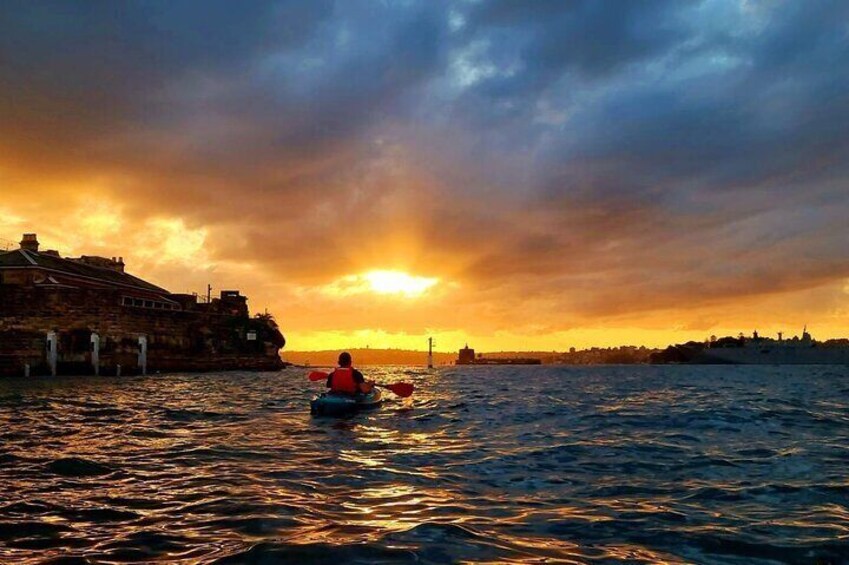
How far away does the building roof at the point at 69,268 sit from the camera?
59656 millimetres

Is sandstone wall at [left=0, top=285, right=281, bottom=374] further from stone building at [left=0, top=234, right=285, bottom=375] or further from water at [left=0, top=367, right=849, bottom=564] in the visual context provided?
water at [left=0, top=367, right=849, bottom=564]

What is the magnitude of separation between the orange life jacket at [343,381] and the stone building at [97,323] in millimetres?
43432

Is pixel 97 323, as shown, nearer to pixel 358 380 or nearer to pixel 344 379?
pixel 358 380

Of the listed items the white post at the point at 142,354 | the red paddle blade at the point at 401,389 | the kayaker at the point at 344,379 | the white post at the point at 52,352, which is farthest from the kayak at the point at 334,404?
the white post at the point at 142,354

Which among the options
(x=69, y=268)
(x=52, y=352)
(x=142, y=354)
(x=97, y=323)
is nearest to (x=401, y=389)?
(x=52, y=352)

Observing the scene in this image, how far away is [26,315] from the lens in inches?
2088

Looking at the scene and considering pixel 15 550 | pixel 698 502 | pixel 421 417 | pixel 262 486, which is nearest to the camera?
pixel 15 550

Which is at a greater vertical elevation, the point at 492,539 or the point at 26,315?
the point at 26,315

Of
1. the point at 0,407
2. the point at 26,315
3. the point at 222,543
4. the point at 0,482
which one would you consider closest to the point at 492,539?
the point at 222,543

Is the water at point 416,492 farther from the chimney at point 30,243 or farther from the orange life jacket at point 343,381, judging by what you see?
the chimney at point 30,243

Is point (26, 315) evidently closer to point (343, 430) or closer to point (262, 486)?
point (343, 430)

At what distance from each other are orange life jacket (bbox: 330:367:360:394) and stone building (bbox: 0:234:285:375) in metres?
43.4

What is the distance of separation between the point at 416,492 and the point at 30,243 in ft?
240

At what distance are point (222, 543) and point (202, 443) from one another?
27.4ft
